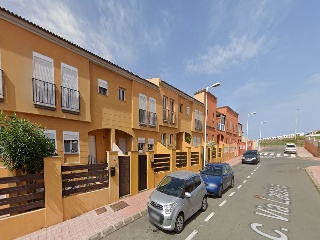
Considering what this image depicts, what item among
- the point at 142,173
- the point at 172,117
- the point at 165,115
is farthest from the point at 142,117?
the point at 142,173

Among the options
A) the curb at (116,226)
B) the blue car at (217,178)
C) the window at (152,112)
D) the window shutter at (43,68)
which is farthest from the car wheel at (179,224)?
the window at (152,112)

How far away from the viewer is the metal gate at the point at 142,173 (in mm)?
10909

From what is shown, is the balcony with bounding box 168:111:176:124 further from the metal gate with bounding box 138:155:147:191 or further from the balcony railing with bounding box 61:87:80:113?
the balcony railing with bounding box 61:87:80:113

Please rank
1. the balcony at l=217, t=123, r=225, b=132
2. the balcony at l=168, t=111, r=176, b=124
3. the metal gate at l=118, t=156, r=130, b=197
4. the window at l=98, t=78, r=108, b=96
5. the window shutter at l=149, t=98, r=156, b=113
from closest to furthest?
1. the metal gate at l=118, t=156, r=130, b=197
2. the window at l=98, t=78, r=108, b=96
3. the window shutter at l=149, t=98, r=156, b=113
4. the balcony at l=168, t=111, r=176, b=124
5. the balcony at l=217, t=123, r=225, b=132

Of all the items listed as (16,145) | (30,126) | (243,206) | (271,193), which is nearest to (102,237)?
(16,145)

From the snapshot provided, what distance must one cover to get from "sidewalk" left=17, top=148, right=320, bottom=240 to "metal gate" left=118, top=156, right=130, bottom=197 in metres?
0.74

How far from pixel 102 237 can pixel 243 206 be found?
6.89m

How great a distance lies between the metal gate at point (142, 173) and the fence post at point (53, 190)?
4.70 m

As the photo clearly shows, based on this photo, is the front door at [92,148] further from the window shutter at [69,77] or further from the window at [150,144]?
the window at [150,144]

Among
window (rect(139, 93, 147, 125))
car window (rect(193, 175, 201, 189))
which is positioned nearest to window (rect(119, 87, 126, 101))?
window (rect(139, 93, 147, 125))

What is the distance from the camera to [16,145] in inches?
240

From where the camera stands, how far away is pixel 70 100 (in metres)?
10.5

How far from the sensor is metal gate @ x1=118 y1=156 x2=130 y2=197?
32.0 ft

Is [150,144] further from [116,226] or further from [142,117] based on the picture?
[116,226]
